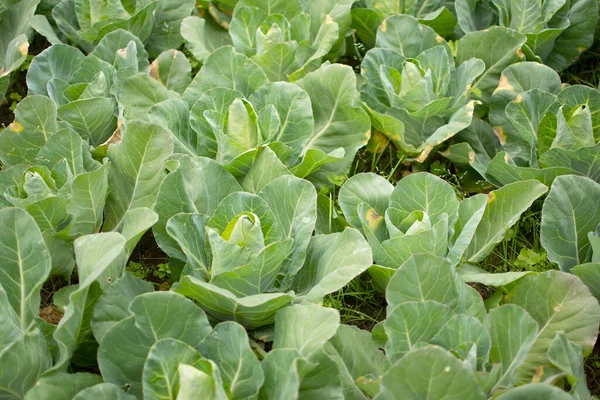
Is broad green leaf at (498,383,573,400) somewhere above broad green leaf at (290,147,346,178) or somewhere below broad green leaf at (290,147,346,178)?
below

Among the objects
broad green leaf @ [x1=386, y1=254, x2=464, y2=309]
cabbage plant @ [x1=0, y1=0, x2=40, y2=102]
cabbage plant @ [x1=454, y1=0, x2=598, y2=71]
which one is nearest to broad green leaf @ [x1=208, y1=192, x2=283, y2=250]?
broad green leaf @ [x1=386, y1=254, x2=464, y2=309]

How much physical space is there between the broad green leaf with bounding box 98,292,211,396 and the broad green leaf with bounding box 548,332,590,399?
102cm

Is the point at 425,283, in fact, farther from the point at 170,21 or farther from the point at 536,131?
the point at 170,21

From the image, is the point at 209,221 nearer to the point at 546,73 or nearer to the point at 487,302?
the point at 487,302

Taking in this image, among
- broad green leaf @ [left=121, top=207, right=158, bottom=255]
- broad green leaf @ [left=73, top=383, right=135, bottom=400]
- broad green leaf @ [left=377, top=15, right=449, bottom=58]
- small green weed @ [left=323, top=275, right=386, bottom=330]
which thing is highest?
broad green leaf @ [left=377, top=15, right=449, bottom=58]

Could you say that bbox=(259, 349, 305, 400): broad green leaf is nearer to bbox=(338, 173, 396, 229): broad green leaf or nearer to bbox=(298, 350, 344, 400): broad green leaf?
bbox=(298, 350, 344, 400): broad green leaf

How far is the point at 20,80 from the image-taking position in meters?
3.64

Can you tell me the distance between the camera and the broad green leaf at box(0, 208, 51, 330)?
2109 millimetres

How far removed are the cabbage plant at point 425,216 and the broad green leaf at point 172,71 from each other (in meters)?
1.07

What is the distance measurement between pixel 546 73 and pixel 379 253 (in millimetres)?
1287

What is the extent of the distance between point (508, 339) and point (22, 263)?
4.93 ft

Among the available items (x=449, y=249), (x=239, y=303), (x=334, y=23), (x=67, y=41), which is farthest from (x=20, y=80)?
(x=449, y=249)

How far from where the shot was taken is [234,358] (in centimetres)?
200

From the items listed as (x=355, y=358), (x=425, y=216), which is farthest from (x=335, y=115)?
(x=355, y=358)
